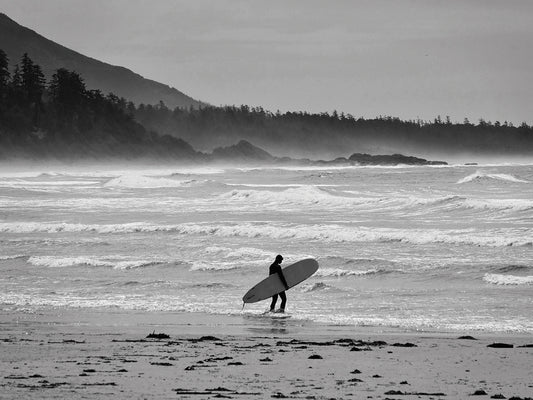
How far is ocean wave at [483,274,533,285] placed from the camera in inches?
780

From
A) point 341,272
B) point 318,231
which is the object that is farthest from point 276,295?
point 318,231

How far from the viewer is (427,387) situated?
391 inches

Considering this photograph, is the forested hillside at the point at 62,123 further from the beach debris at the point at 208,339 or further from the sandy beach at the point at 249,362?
the beach debris at the point at 208,339

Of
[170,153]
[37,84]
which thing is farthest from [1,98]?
[170,153]

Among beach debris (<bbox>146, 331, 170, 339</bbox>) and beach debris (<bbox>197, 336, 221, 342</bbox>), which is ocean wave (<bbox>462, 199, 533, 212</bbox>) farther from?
beach debris (<bbox>146, 331, 170, 339</bbox>)

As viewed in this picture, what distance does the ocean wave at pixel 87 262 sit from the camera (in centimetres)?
2425

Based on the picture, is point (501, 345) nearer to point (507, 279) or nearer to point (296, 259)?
point (507, 279)

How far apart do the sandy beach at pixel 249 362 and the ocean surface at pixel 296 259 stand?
1.81 meters

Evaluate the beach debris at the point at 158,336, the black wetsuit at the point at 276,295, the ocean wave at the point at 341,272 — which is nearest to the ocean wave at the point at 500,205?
the ocean wave at the point at 341,272

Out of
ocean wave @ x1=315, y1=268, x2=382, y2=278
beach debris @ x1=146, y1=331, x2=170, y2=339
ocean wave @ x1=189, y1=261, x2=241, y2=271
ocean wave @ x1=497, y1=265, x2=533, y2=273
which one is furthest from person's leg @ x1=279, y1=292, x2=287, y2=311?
ocean wave @ x1=497, y1=265, x2=533, y2=273

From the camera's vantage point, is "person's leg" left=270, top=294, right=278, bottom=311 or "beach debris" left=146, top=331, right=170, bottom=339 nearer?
"beach debris" left=146, top=331, right=170, bottom=339

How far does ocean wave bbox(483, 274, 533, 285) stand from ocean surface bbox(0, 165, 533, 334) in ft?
0.15

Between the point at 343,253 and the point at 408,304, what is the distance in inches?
318

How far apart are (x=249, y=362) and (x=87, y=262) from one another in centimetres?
1406
